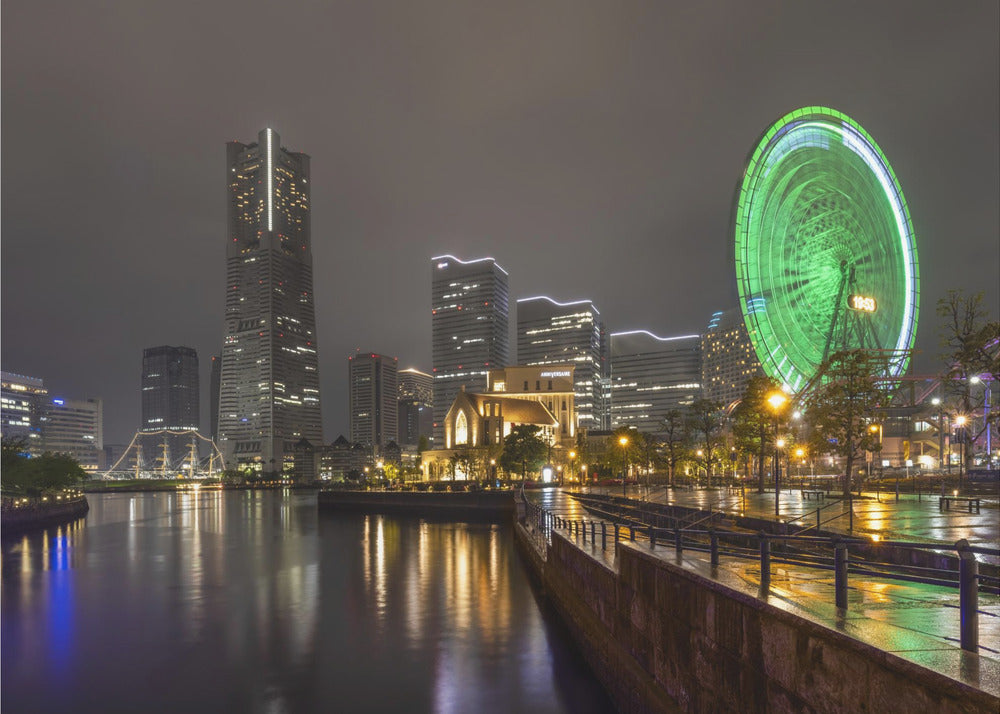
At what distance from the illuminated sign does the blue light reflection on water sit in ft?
150

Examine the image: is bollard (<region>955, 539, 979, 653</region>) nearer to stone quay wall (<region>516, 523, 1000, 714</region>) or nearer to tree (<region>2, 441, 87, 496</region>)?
stone quay wall (<region>516, 523, 1000, 714</region>)

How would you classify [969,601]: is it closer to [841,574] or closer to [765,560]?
[841,574]

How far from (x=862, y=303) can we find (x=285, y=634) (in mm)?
71004

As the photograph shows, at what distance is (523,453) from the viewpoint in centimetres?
13262

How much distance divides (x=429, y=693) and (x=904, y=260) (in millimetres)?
87018

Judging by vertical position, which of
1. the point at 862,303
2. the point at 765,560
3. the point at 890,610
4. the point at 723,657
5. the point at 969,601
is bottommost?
the point at 723,657

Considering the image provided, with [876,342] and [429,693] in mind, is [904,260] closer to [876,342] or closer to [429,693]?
[876,342]

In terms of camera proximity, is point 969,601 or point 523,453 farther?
point 523,453

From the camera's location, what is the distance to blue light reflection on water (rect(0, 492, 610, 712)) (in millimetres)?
24375

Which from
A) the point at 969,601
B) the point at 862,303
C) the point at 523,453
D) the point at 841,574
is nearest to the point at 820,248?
the point at 862,303

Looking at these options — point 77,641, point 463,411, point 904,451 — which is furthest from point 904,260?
point 463,411

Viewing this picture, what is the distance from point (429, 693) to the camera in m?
24.4

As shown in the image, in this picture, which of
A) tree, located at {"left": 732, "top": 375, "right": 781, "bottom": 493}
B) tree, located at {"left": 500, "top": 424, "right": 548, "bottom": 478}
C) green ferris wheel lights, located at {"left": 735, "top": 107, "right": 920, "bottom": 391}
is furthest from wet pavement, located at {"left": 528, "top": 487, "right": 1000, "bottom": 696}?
tree, located at {"left": 500, "top": 424, "right": 548, "bottom": 478}

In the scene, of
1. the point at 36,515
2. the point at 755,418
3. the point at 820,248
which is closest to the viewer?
the point at 755,418
